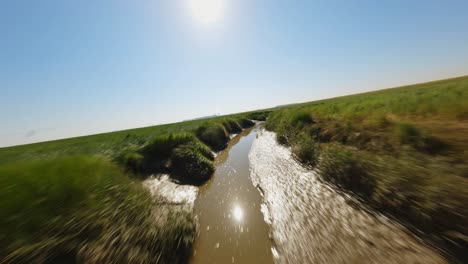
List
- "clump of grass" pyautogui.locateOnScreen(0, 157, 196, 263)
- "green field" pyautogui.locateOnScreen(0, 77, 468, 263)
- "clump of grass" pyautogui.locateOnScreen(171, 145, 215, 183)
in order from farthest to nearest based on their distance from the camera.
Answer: "clump of grass" pyautogui.locateOnScreen(171, 145, 215, 183)
"green field" pyautogui.locateOnScreen(0, 77, 468, 263)
"clump of grass" pyautogui.locateOnScreen(0, 157, 196, 263)

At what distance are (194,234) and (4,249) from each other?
3.21 meters

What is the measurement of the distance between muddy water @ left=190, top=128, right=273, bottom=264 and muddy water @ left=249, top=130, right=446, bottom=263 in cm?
40

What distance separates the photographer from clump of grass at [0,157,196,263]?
219 cm

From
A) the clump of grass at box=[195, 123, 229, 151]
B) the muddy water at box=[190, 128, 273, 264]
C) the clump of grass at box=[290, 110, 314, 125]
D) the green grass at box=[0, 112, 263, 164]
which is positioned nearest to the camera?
the muddy water at box=[190, 128, 273, 264]

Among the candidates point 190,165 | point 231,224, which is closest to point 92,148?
point 190,165

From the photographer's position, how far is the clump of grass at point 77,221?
2.19m

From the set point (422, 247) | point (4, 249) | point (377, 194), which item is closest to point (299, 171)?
point (377, 194)

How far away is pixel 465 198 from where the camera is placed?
287cm

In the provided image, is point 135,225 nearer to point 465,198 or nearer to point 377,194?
point 377,194

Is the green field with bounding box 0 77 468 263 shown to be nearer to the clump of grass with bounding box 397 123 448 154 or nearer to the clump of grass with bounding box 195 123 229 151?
the clump of grass with bounding box 397 123 448 154

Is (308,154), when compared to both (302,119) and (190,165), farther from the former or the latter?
(302,119)

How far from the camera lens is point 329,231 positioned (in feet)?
12.3

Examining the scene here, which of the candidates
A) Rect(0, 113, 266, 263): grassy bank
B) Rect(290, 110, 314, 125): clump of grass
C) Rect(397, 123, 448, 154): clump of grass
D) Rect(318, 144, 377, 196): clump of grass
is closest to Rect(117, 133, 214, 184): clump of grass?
Rect(0, 113, 266, 263): grassy bank

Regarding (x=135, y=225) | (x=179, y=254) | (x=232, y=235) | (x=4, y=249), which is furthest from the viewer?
(x=232, y=235)
